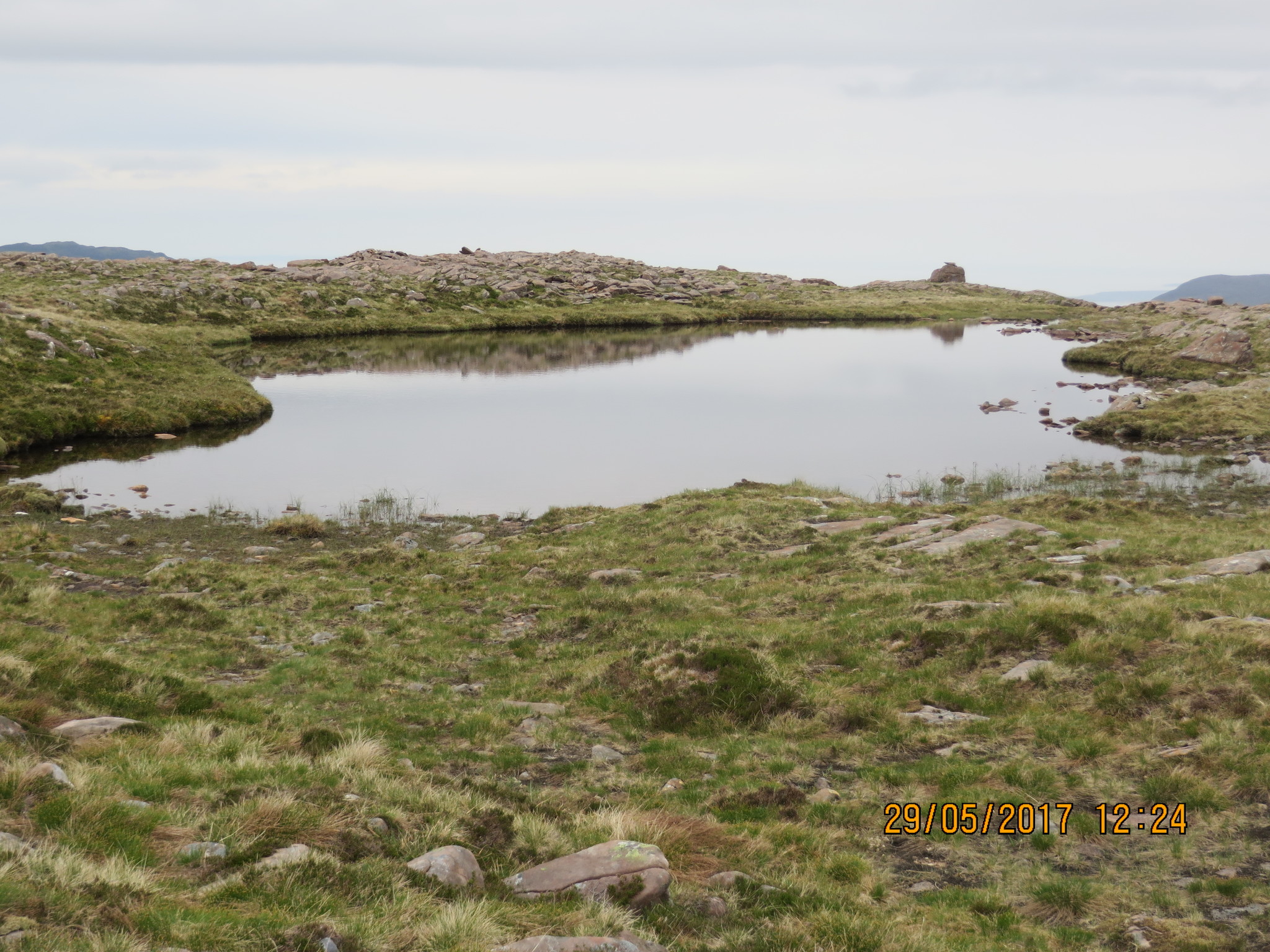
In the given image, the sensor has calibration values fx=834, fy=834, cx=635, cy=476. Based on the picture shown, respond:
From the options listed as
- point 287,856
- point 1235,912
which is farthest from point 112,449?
point 1235,912

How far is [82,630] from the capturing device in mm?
20797

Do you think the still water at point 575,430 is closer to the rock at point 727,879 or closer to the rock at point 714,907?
the rock at point 727,879

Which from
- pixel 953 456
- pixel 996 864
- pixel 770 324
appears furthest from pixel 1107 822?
pixel 770 324

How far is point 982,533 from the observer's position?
25.7 meters

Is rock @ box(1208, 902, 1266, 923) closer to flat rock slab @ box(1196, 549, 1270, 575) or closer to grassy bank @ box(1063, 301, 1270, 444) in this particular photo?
flat rock slab @ box(1196, 549, 1270, 575)

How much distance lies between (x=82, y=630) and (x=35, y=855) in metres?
15.5

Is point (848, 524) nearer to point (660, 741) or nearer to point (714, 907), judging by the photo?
point (660, 741)

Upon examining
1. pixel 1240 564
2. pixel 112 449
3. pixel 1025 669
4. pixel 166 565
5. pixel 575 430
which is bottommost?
pixel 166 565

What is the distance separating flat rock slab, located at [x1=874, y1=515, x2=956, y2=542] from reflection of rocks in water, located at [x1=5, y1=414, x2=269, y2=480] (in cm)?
4099

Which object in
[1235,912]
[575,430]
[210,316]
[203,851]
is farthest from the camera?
[210,316]

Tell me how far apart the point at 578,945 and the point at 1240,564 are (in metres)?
19.9

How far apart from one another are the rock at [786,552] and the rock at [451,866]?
19.2 m

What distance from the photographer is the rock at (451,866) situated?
9125mm

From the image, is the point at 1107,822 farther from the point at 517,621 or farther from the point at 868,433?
the point at 868,433
